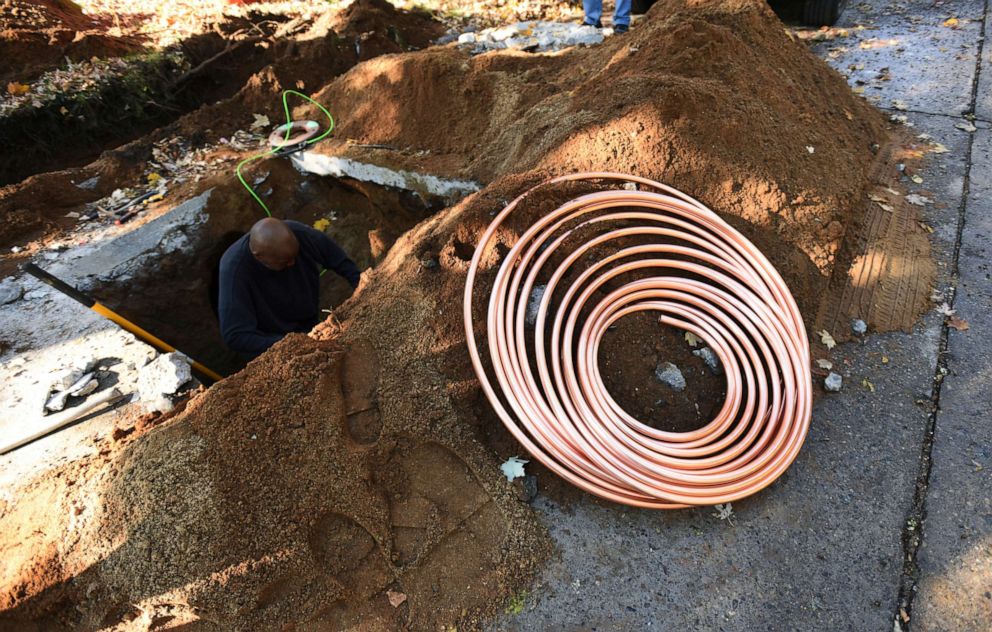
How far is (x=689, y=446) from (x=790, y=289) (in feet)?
4.52

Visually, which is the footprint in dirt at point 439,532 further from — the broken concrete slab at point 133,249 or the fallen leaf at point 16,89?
the fallen leaf at point 16,89

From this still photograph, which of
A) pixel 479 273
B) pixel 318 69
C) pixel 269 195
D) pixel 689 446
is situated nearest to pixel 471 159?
pixel 479 273

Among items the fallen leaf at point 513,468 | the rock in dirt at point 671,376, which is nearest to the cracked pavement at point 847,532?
the fallen leaf at point 513,468

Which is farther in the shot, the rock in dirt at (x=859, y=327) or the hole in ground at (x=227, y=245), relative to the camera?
the hole in ground at (x=227, y=245)

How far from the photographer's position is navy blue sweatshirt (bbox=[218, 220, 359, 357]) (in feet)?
12.1

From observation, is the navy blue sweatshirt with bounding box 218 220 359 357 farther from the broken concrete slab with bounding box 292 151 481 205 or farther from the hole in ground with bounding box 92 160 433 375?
the hole in ground with bounding box 92 160 433 375

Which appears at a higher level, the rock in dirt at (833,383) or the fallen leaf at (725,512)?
the rock in dirt at (833,383)

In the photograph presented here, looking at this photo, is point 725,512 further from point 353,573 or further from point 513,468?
point 353,573

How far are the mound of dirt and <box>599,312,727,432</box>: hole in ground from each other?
0.02 metres

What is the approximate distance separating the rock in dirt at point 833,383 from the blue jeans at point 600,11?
5609mm

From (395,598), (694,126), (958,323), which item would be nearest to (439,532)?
(395,598)

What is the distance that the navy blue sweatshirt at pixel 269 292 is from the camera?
368cm

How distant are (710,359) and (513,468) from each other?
1.37m

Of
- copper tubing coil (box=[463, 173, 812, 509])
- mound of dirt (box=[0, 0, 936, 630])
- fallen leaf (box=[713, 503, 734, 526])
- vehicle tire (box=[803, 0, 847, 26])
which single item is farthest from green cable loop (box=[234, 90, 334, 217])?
vehicle tire (box=[803, 0, 847, 26])
